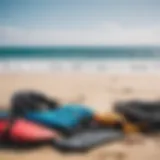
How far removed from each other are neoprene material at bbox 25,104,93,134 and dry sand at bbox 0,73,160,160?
0.10 meters

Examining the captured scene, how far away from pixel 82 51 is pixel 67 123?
3.43 feet

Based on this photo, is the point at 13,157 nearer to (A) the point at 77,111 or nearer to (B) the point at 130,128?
(A) the point at 77,111

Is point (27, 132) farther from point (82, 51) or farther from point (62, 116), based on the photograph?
point (82, 51)

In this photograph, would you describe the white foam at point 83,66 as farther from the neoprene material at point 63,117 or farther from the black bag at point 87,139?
the black bag at point 87,139

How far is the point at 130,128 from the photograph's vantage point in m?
1.25

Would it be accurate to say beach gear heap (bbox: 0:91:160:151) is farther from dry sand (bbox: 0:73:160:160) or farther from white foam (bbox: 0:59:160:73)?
white foam (bbox: 0:59:160:73)

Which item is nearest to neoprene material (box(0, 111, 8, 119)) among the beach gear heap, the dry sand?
the beach gear heap

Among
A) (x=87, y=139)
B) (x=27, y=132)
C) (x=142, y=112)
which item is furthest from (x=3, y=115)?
(x=142, y=112)

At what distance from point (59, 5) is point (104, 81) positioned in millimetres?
512

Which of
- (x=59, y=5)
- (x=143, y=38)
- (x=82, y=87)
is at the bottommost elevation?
(x=82, y=87)

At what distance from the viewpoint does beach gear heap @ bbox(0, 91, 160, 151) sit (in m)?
1.13

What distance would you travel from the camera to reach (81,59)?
2.31 metres

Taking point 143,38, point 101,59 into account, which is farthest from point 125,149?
point 101,59

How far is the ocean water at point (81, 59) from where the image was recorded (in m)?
1.98
